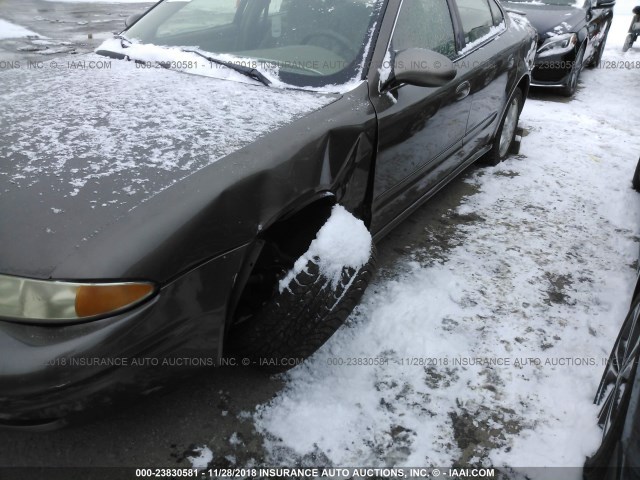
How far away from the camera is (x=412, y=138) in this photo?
2.57 m

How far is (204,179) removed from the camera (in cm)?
156

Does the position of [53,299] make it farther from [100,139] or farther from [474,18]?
[474,18]

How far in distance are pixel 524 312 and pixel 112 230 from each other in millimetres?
2023

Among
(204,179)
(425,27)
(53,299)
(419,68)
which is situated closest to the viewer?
(53,299)

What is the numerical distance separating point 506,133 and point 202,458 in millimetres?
3692

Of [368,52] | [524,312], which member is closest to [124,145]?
[368,52]

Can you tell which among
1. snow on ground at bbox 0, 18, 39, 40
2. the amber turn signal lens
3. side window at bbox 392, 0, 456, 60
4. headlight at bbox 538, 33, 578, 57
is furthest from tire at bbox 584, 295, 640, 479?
snow on ground at bbox 0, 18, 39, 40

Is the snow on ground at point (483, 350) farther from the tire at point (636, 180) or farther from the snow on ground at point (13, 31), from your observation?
the snow on ground at point (13, 31)

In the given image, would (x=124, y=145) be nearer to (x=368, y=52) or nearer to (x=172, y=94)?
(x=172, y=94)

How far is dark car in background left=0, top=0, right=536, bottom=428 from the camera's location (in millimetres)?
1365

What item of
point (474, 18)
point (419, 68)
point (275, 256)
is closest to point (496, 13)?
point (474, 18)

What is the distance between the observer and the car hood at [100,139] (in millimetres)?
1390

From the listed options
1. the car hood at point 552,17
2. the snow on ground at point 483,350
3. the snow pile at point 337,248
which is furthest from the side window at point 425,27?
the car hood at point 552,17

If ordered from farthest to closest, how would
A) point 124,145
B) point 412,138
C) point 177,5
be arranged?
point 177,5
point 412,138
point 124,145
